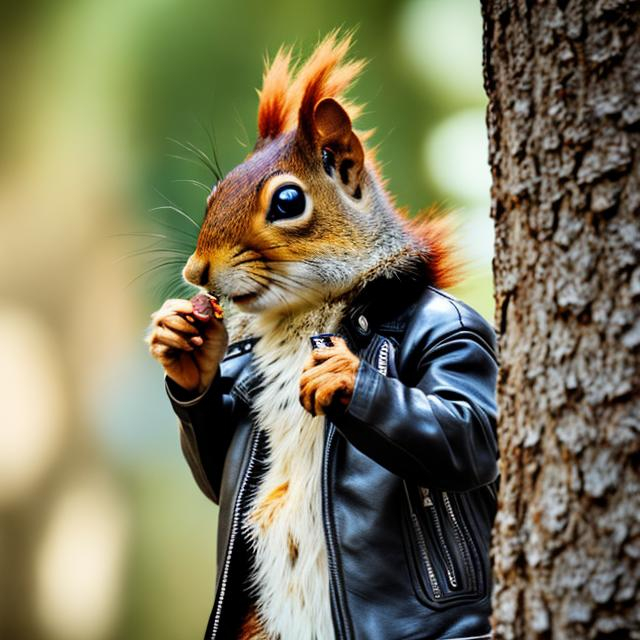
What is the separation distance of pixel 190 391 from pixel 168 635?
6.54ft

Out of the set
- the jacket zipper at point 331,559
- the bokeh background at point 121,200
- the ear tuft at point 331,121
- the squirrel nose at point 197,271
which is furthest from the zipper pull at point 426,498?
the bokeh background at point 121,200

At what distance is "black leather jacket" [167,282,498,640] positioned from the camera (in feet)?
3.92

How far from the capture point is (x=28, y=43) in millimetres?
3428

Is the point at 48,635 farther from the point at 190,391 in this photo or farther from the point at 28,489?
the point at 190,391

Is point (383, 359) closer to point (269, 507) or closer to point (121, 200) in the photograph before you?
point (269, 507)

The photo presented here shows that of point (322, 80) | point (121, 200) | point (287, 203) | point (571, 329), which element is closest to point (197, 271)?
point (287, 203)

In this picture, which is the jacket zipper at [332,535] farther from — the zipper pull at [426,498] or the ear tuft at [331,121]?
the ear tuft at [331,121]

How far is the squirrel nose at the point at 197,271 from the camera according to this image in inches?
55.7

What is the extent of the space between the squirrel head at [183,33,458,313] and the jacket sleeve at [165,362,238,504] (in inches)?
7.2

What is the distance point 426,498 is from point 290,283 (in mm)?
390

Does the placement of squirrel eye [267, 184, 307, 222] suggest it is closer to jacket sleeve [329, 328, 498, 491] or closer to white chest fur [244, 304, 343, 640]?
white chest fur [244, 304, 343, 640]

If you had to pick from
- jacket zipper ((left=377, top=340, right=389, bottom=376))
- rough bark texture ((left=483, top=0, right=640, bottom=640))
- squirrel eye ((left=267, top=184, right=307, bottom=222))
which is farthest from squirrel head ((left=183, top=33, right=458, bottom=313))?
rough bark texture ((left=483, top=0, right=640, bottom=640))

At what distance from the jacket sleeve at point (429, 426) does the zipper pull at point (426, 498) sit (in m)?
0.07

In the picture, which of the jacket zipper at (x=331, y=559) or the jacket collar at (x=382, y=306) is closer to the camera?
the jacket zipper at (x=331, y=559)
